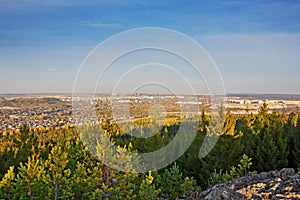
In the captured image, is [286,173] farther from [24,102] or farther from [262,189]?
[24,102]

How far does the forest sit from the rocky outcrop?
4.39 ft

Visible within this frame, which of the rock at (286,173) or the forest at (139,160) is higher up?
the rock at (286,173)

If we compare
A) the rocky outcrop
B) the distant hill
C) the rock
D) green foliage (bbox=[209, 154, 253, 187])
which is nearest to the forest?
green foliage (bbox=[209, 154, 253, 187])

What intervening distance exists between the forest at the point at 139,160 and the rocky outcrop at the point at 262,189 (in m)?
1.34

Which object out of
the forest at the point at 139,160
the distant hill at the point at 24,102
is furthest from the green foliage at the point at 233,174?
the distant hill at the point at 24,102

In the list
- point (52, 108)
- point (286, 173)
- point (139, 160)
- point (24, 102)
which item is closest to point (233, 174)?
point (286, 173)

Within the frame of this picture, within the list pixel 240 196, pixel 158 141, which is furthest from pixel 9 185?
pixel 158 141

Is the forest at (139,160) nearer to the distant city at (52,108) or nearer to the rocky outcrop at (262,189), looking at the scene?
the rocky outcrop at (262,189)

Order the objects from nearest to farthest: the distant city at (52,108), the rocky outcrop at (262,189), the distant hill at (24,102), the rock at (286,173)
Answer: the rocky outcrop at (262,189), the rock at (286,173), the distant city at (52,108), the distant hill at (24,102)

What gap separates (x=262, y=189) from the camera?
10250mm

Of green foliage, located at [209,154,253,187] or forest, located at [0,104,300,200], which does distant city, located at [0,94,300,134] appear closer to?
forest, located at [0,104,300,200]

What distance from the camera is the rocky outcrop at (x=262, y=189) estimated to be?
9.75 meters

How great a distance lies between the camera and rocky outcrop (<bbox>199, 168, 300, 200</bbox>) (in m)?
9.75

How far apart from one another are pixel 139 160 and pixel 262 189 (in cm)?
1786
